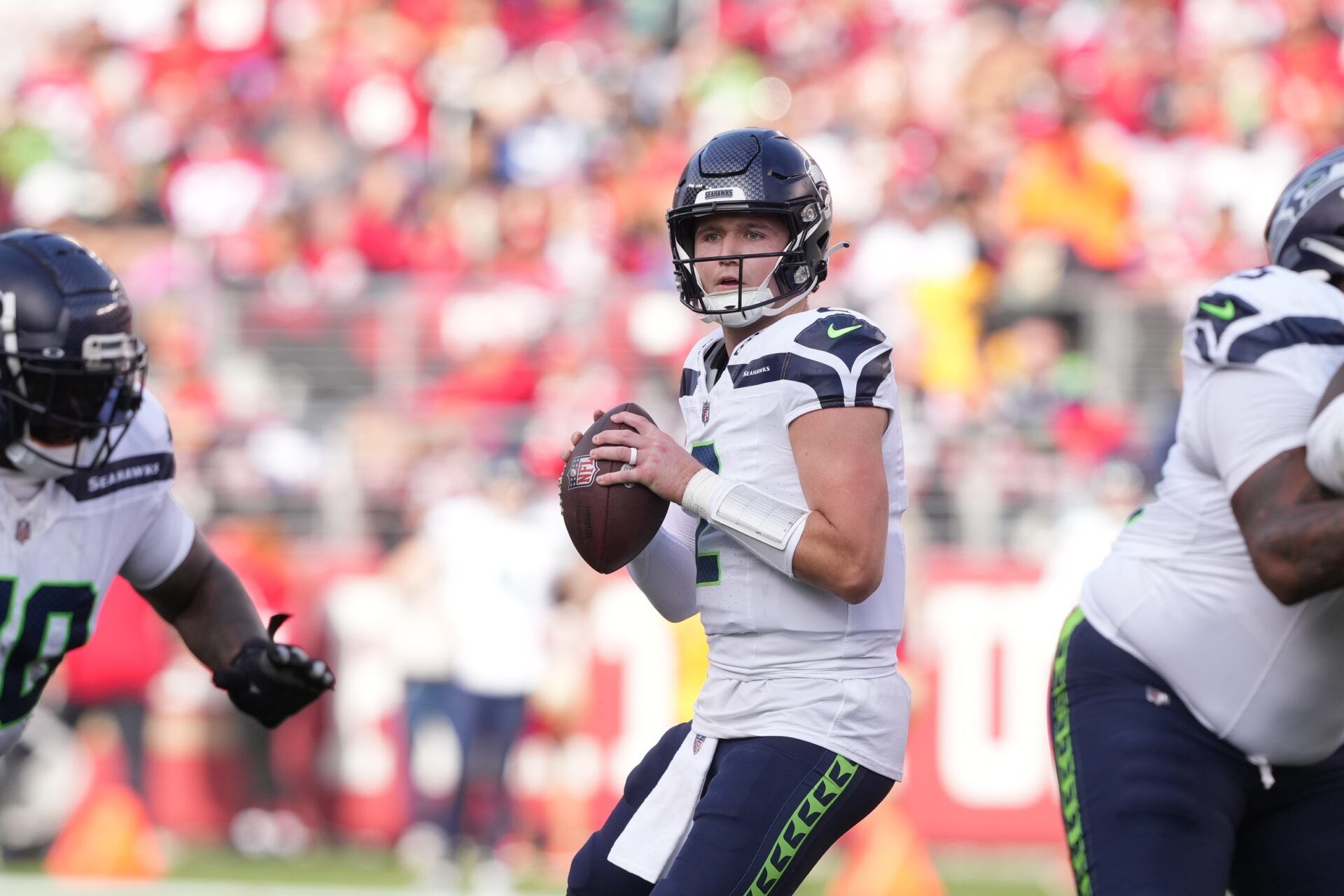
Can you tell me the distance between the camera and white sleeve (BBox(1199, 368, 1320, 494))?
296 centimetres

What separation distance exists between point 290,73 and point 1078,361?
749 cm

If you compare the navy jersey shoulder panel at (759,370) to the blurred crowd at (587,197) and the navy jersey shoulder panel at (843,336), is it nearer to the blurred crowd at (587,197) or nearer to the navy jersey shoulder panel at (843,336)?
the navy jersey shoulder panel at (843,336)

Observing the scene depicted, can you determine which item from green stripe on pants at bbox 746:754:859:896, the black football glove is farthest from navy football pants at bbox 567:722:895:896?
the black football glove

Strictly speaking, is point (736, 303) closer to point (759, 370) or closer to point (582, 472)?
point (759, 370)

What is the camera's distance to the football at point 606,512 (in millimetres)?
3465

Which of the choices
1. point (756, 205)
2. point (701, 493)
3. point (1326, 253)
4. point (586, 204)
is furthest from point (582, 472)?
point (586, 204)

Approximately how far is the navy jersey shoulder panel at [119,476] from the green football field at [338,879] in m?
4.39

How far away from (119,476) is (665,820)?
1.46 metres

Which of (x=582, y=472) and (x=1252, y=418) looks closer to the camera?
(x=1252, y=418)

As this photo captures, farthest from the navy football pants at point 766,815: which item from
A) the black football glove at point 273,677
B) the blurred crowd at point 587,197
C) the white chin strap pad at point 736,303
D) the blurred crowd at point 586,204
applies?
the blurred crowd at point 587,197

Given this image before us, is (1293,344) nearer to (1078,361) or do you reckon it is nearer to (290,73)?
(1078,361)

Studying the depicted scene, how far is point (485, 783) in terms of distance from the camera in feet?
29.5

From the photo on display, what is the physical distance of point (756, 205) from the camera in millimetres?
3535

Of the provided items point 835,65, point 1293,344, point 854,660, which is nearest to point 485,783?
point 854,660
